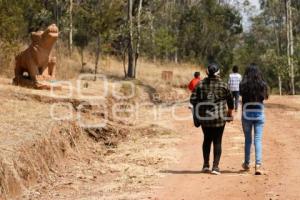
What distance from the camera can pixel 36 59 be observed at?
1933 centimetres

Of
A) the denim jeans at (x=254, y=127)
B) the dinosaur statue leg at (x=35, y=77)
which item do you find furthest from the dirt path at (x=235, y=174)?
the dinosaur statue leg at (x=35, y=77)

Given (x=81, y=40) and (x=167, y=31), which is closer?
(x=81, y=40)

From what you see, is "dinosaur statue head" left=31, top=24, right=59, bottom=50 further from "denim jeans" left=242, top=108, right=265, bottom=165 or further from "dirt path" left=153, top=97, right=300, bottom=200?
"denim jeans" left=242, top=108, right=265, bottom=165

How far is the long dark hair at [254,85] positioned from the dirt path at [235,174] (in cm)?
130

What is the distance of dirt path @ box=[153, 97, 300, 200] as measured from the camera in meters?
8.82

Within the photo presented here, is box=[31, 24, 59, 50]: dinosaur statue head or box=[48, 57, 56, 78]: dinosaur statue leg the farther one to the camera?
box=[48, 57, 56, 78]: dinosaur statue leg

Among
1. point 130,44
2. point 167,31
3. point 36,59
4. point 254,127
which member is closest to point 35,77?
point 36,59

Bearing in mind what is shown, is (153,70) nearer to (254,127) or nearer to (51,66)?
(51,66)

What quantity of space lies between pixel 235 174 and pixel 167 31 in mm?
39261

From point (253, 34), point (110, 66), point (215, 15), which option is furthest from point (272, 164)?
point (253, 34)

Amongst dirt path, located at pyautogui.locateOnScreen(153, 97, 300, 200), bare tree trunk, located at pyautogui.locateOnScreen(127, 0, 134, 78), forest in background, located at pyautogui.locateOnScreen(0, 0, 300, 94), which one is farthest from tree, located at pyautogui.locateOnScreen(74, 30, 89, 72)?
dirt path, located at pyautogui.locateOnScreen(153, 97, 300, 200)

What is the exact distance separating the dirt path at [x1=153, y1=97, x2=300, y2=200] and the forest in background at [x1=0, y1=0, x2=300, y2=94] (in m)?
11.4

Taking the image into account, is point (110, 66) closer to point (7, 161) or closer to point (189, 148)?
point (189, 148)

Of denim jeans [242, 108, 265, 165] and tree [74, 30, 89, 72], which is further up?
tree [74, 30, 89, 72]
